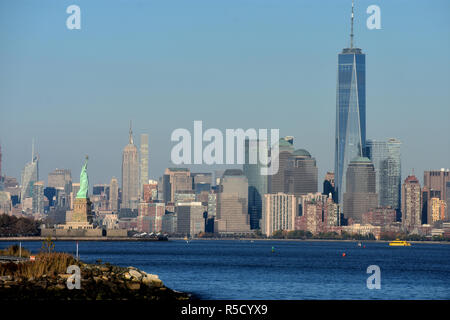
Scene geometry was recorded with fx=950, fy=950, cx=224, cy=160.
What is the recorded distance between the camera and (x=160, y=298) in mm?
58719

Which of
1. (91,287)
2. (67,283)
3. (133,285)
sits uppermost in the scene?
(67,283)

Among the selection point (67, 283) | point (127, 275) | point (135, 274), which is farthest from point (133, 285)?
point (67, 283)

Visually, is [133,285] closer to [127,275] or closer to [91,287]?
[127,275]

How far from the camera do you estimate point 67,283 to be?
191 feet

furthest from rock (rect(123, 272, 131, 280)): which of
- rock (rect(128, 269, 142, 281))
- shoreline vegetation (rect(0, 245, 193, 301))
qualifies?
rock (rect(128, 269, 142, 281))

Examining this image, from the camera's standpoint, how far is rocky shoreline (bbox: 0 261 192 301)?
5400 cm

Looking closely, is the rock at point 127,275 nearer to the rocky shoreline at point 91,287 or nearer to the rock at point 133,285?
the rocky shoreline at point 91,287

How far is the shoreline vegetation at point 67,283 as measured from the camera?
178 feet

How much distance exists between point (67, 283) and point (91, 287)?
1489 mm

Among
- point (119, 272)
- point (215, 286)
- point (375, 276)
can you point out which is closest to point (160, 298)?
point (119, 272)

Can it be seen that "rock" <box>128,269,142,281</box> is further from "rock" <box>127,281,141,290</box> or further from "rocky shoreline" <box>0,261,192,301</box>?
"rock" <box>127,281,141,290</box>
